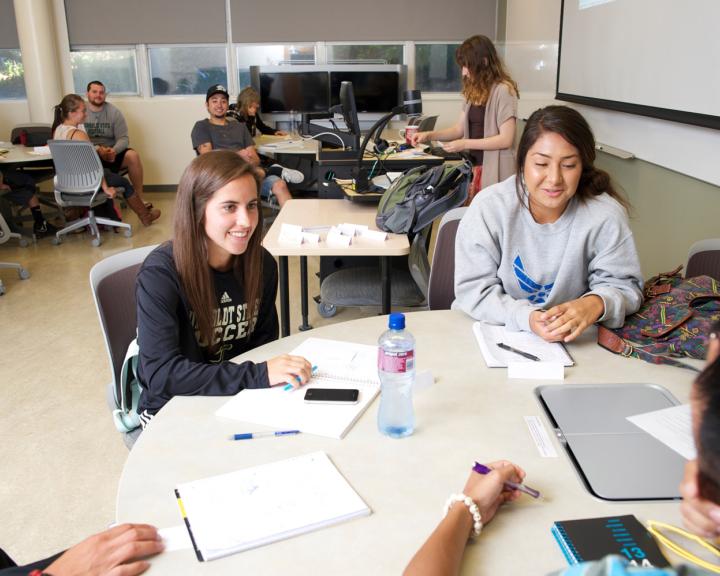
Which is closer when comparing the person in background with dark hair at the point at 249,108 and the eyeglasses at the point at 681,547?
the eyeglasses at the point at 681,547

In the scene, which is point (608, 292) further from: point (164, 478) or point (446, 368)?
A: point (164, 478)

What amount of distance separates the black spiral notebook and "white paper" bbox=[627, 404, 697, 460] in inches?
10.1

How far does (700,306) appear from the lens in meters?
1.62

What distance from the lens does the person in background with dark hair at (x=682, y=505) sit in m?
0.56

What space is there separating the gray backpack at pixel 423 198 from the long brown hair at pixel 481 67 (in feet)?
4.06

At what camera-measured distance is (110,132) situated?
6.44m

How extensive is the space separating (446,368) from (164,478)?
68 cm

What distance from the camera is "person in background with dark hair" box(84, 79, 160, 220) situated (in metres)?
6.29

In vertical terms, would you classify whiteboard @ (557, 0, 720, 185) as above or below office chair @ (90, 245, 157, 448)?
above

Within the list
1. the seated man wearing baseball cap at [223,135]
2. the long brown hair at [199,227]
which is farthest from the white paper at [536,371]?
the seated man wearing baseball cap at [223,135]

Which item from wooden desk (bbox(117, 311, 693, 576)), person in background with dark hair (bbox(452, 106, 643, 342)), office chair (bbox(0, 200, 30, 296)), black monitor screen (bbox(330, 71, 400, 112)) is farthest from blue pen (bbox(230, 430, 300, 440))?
black monitor screen (bbox(330, 71, 400, 112))

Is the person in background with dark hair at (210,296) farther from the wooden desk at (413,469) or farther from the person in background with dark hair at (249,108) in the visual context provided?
the person in background with dark hair at (249,108)

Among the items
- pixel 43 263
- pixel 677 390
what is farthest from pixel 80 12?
pixel 677 390

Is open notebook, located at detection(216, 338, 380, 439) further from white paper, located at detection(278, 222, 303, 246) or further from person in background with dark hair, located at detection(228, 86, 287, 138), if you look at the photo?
person in background with dark hair, located at detection(228, 86, 287, 138)
